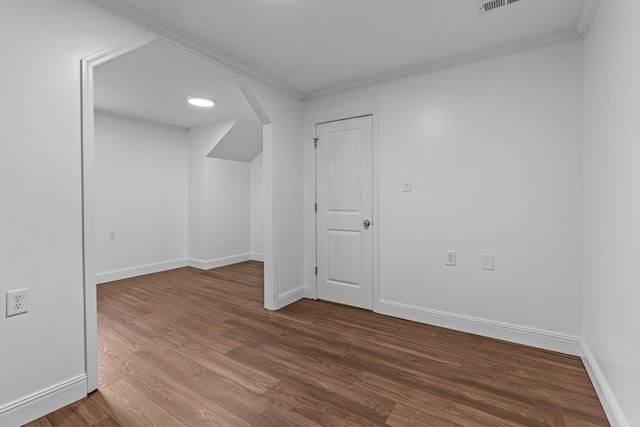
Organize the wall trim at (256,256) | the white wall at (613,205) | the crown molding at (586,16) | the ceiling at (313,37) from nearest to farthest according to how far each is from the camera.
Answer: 1. the white wall at (613,205)
2. the crown molding at (586,16)
3. the ceiling at (313,37)
4. the wall trim at (256,256)

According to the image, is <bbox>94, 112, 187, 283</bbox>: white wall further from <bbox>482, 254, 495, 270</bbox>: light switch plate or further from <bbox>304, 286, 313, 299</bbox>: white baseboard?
<bbox>482, 254, 495, 270</bbox>: light switch plate

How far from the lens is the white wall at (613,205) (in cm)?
134

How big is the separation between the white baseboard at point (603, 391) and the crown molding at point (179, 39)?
11.2ft

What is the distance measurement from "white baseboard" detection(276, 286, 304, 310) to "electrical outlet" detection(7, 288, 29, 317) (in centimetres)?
206

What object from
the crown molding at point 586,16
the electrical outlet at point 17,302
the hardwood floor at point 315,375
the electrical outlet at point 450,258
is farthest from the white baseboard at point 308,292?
the crown molding at point 586,16

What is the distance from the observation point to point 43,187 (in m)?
1.63

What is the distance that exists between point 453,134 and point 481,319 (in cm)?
162

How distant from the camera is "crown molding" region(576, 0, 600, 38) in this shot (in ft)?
6.09

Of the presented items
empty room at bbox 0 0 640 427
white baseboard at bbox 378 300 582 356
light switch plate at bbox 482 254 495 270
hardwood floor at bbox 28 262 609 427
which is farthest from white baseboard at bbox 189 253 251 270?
light switch plate at bbox 482 254 495 270

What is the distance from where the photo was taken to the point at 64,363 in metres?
1.71

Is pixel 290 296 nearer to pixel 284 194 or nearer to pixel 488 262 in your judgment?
pixel 284 194

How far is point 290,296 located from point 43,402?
213 centimetres

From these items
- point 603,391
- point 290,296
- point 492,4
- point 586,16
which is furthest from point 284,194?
point 603,391

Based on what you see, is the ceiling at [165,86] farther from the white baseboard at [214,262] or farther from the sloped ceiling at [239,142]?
the white baseboard at [214,262]
